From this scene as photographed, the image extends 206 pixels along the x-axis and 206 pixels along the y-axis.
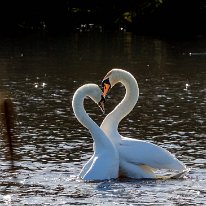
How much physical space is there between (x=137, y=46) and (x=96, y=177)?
138 feet

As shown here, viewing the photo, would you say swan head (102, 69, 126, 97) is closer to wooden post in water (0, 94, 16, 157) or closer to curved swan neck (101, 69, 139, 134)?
curved swan neck (101, 69, 139, 134)

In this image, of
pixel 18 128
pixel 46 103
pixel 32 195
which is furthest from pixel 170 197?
pixel 46 103

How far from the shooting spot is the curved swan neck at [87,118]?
55.8 ft

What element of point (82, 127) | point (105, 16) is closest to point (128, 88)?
point (82, 127)

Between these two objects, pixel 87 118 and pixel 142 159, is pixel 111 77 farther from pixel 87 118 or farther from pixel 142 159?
pixel 142 159

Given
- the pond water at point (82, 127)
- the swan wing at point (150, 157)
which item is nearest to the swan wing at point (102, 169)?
the pond water at point (82, 127)

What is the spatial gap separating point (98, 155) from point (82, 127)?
6308 millimetres

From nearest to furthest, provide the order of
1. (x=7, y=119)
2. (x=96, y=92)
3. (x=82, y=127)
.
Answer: (x=96, y=92)
(x=82, y=127)
(x=7, y=119)

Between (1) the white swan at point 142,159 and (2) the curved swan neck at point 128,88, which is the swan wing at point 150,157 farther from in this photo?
(2) the curved swan neck at point 128,88

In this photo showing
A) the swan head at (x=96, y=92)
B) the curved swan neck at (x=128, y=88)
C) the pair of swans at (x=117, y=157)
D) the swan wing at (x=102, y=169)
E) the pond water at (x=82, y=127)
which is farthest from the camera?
the curved swan neck at (x=128, y=88)

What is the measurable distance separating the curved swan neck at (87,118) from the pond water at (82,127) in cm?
86

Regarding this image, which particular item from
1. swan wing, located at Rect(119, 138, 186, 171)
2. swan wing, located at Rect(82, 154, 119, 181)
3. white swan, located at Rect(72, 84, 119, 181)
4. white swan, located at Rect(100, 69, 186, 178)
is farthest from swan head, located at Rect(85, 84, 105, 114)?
swan wing, located at Rect(82, 154, 119, 181)

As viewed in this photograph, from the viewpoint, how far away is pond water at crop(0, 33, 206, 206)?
15.5 meters

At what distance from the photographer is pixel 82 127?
75.8 ft
